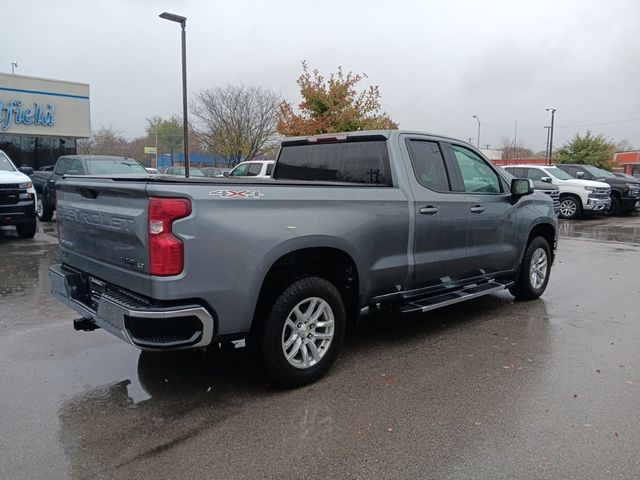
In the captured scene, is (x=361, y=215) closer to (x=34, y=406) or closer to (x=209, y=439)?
(x=209, y=439)

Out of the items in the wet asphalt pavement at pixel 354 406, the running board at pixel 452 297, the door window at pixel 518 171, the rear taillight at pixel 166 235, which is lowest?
the wet asphalt pavement at pixel 354 406

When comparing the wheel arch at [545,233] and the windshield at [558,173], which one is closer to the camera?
the wheel arch at [545,233]

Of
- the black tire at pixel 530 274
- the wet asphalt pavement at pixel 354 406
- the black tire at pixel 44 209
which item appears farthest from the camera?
the black tire at pixel 44 209

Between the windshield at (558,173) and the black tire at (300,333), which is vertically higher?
the windshield at (558,173)

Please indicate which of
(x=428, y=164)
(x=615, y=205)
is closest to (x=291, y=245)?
(x=428, y=164)

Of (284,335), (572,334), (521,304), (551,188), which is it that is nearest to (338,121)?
(551,188)

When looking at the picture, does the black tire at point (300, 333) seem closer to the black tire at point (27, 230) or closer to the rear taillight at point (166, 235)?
the rear taillight at point (166, 235)

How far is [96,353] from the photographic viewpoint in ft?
15.7

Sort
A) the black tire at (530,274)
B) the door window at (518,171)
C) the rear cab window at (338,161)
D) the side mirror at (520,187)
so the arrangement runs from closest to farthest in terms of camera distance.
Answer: the rear cab window at (338,161), the side mirror at (520,187), the black tire at (530,274), the door window at (518,171)

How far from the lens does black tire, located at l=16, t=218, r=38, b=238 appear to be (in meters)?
11.5

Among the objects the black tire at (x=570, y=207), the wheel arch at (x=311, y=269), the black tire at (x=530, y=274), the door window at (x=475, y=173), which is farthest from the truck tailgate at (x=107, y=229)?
the black tire at (x=570, y=207)

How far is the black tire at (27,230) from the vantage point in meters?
11.5

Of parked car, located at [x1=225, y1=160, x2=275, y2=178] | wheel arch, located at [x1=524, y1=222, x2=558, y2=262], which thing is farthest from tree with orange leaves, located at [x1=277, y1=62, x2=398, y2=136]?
wheel arch, located at [x1=524, y1=222, x2=558, y2=262]

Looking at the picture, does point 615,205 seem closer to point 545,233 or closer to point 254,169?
point 254,169
